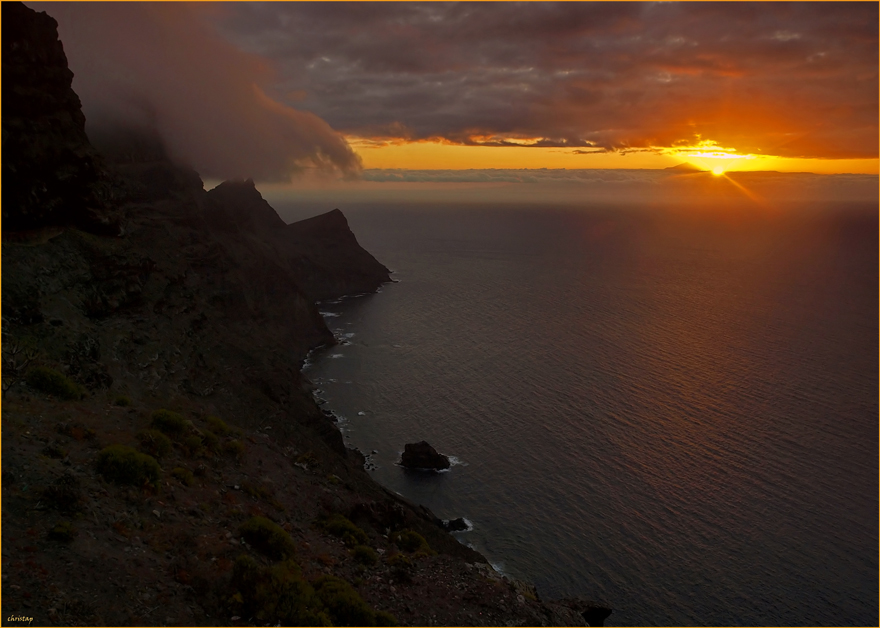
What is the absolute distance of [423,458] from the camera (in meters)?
68.2

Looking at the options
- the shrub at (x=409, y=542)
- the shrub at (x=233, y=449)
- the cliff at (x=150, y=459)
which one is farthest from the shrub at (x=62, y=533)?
the shrub at (x=409, y=542)

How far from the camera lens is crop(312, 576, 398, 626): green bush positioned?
22391 millimetres

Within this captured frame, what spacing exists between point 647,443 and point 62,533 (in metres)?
68.6

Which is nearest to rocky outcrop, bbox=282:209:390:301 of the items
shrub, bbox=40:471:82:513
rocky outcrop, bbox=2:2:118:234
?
rocky outcrop, bbox=2:2:118:234

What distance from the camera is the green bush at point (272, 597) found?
812 inches

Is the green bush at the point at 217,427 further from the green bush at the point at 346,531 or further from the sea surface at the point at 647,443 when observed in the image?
the sea surface at the point at 647,443

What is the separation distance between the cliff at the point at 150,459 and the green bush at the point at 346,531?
13 centimetres

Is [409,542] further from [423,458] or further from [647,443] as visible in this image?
[647,443]

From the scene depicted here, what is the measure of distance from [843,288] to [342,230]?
520 ft

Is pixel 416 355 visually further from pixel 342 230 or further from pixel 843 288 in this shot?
pixel 843 288

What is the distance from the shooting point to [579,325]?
130875mm

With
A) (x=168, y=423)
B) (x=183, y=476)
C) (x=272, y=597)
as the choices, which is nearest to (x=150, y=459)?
(x=183, y=476)

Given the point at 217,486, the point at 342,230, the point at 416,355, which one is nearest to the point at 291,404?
the point at 217,486

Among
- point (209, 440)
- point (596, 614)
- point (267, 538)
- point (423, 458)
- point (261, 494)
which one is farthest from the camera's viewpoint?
point (423, 458)
